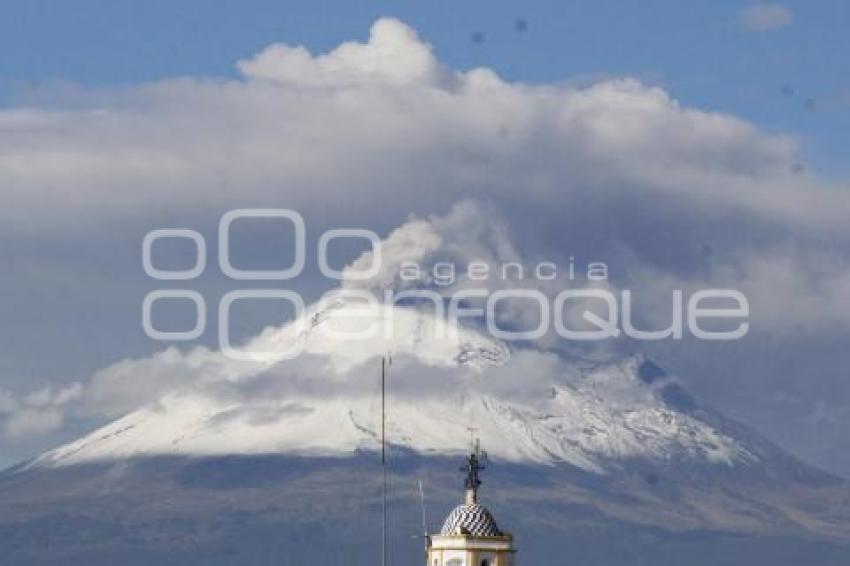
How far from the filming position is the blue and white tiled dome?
143 metres

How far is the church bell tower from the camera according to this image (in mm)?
142375

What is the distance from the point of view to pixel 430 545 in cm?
14400

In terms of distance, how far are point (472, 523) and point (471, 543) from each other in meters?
1.35

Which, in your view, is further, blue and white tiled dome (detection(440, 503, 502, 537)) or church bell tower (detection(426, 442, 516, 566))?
blue and white tiled dome (detection(440, 503, 502, 537))

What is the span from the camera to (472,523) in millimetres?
143500

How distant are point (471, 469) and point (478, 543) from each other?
4.42 m

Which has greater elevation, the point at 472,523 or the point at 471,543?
the point at 472,523

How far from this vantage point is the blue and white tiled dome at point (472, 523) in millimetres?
143000

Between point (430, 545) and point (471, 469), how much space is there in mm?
3960

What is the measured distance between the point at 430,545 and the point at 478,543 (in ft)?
8.12

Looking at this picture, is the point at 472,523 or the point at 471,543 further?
the point at 472,523

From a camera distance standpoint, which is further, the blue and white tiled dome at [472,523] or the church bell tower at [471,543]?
the blue and white tiled dome at [472,523]

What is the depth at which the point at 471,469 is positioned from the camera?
14588cm

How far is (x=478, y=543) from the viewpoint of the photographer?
468 feet
